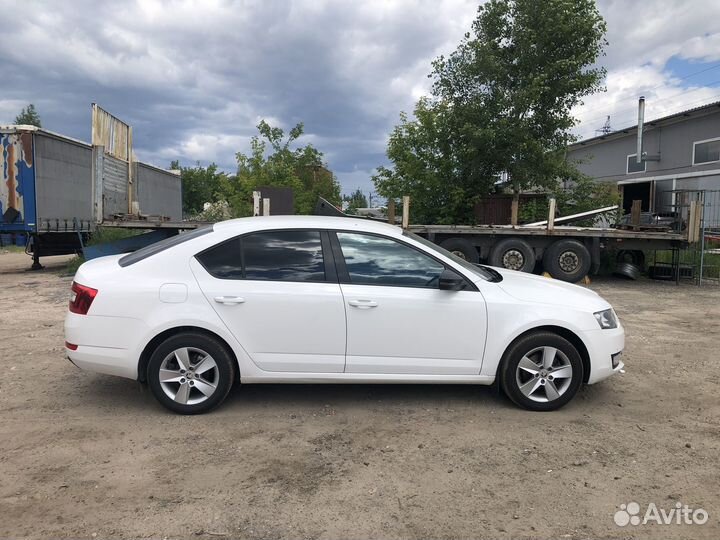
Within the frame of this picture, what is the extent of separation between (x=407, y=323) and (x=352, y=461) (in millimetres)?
1143

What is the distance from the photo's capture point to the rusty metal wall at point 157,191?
1716 centimetres

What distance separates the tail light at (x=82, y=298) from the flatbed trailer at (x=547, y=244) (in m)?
9.28

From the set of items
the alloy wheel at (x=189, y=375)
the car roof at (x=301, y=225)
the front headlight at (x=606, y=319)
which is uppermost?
the car roof at (x=301, y=225)

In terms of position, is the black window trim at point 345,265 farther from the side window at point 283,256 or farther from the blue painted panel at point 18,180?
the blue painted panel at point 18,180

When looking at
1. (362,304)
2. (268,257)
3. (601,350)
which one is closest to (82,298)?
(268,257)

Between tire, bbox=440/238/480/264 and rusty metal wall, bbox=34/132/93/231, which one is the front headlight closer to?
tire, bbox=440/238/480/264

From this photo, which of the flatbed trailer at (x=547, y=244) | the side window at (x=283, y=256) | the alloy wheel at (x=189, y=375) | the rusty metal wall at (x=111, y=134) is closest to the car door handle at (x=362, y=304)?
the side window at (x=283, y=256)

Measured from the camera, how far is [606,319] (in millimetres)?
4355

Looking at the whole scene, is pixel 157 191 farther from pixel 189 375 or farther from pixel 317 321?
pixel 317 321

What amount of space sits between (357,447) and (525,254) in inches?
398

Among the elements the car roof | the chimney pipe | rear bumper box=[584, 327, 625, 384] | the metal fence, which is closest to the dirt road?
rear bumper box=[584, 327, 625, 384]

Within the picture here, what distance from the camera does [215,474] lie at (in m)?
3.25

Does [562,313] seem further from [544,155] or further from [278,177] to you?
[278,177]

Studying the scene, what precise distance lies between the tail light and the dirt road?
2.79 ft
